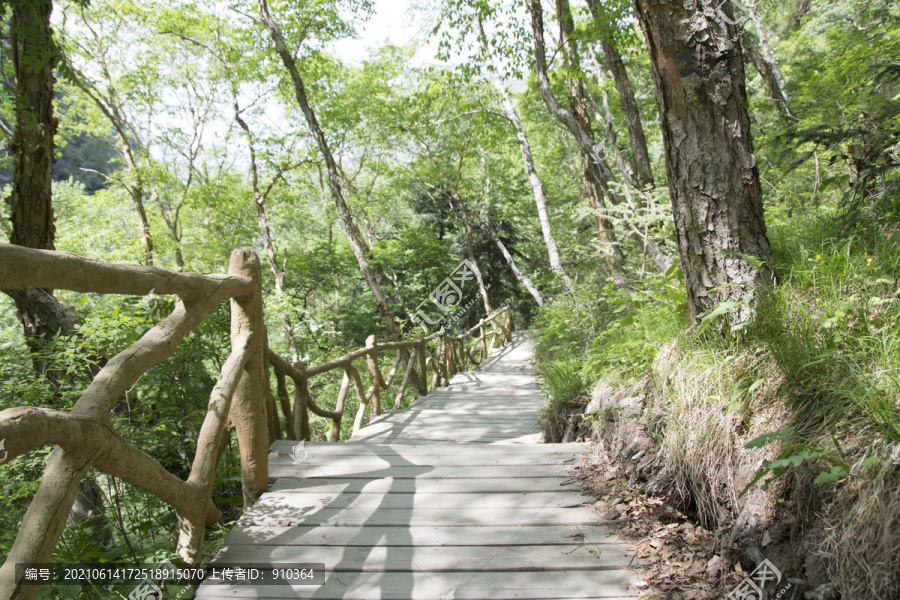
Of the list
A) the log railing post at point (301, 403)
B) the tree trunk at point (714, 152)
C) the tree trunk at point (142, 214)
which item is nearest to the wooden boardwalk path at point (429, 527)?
the log railing post at point (301, 403)

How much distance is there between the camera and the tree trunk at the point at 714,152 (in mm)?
2207

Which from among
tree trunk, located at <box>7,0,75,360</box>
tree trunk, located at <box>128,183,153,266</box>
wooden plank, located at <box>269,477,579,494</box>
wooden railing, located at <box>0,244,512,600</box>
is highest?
tree trunk, located at <box>128,183,153,266</box>

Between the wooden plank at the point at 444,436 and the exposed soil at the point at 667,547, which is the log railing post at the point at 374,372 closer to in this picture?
the wooden plank at the point at 444,436

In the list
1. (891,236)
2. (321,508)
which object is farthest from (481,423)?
(891,236)

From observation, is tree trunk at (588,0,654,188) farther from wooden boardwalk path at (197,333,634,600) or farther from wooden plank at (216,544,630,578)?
wooden plank at (216,544,630,578)

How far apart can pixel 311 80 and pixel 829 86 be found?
35.1ft

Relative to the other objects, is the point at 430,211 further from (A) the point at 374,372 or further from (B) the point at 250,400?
→ (B) the point at 250,400

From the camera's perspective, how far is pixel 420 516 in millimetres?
2223

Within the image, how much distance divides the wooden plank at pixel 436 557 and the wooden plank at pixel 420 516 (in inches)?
7.3

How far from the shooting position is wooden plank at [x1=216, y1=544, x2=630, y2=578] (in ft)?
5.99

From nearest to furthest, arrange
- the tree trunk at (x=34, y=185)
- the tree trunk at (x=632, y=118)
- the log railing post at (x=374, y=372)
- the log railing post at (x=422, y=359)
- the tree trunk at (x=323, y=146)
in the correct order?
the tree trunk at (x=34, y=185), the tree trunk at (x=632, y=118), the log railing post at (x=374, y=372), the log railing post at (x=422, y=359), the tree trunk at (x=323, y=146)

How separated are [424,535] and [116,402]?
4.39 feet

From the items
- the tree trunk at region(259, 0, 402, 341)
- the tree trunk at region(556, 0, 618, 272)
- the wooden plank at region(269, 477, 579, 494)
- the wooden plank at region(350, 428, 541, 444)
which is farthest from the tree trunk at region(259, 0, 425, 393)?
the wooden plank at region(269, 477, 579, 494)

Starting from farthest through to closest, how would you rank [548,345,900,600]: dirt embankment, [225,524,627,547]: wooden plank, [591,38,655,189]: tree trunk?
1. [591,38,655,189]: tree trunk
2. [225,524,627,547]: wooden plank
3. [548,345,900,600]: dirt embankment
